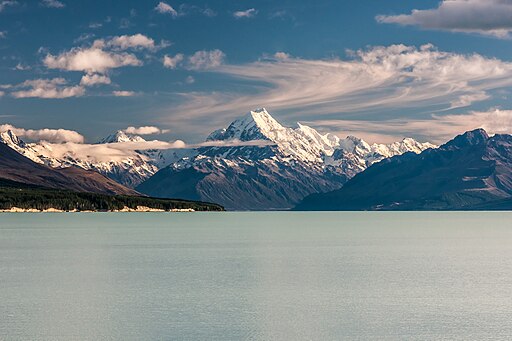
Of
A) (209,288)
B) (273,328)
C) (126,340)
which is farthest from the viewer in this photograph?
(209,288)

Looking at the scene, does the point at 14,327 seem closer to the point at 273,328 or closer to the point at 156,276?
the point at 273,328

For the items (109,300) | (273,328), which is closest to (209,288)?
(109,300)

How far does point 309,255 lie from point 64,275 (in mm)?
45998

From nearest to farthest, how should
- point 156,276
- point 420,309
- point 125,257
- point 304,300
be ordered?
point 420,309 < point 304,300 < point 156,276 < point 125,257

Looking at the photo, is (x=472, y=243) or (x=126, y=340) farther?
(x=472, y=243)

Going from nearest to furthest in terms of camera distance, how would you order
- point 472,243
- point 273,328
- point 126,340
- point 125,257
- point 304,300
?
point 126,340
point 273,328
point 304,300
point 125,257
point 472,243

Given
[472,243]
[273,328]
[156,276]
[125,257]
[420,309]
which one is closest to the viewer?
[273,328]

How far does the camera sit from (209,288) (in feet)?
274

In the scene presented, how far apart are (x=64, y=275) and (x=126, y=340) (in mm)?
43118

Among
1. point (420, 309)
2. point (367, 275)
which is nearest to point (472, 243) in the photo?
point (367, 275)

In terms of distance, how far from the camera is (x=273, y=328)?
198ft

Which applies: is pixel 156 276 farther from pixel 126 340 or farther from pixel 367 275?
pixel 126 340

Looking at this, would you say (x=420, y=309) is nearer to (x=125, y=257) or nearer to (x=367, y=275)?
(x=367, y=275)

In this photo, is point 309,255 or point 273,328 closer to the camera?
point 273,328
